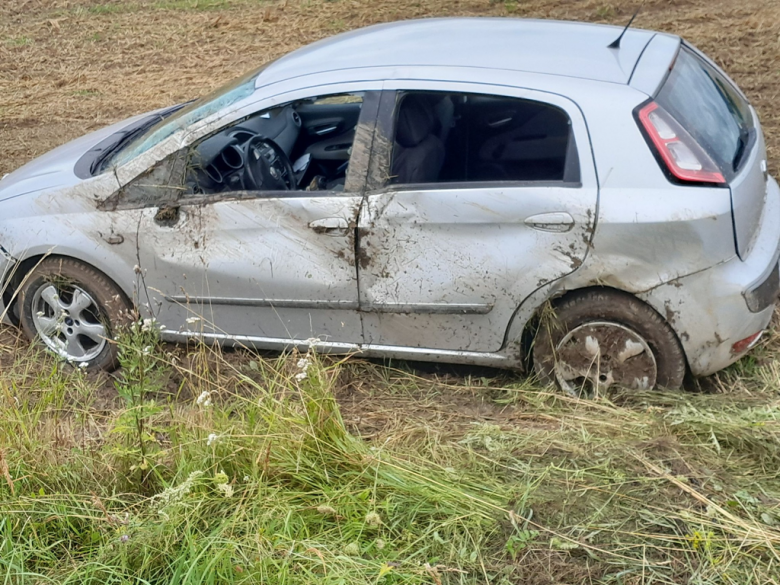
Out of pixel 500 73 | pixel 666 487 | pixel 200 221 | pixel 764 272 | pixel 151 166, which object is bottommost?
pixel 666 487

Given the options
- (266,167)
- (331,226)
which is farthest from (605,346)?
(266,167)

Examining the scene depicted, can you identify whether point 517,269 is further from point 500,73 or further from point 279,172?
point 279,172

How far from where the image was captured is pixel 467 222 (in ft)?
11.9

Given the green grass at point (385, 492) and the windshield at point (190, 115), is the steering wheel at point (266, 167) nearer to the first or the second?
the windshield at point (190, 115)

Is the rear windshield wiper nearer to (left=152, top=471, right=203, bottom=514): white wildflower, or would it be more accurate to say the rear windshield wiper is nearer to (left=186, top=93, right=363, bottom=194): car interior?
(left=186, top=93, right=363, bottom=194): car interior

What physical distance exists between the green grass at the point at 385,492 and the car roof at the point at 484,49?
152 cm

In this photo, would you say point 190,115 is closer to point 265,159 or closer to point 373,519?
point 265,159

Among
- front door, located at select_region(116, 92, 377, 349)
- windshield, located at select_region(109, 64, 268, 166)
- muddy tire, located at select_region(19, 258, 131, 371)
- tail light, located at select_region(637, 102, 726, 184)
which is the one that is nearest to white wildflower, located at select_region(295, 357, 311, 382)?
front door, located at select_region(116, 92, 377, 349)

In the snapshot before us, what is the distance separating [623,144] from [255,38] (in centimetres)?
778

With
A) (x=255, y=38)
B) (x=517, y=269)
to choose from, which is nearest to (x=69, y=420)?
(x=517, y=269)

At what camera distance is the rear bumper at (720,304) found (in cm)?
346

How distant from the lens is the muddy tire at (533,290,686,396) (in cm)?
362

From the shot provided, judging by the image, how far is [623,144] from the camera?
3.43m

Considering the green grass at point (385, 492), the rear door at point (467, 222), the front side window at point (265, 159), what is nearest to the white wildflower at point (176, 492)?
the green grass at point (385, 492)
